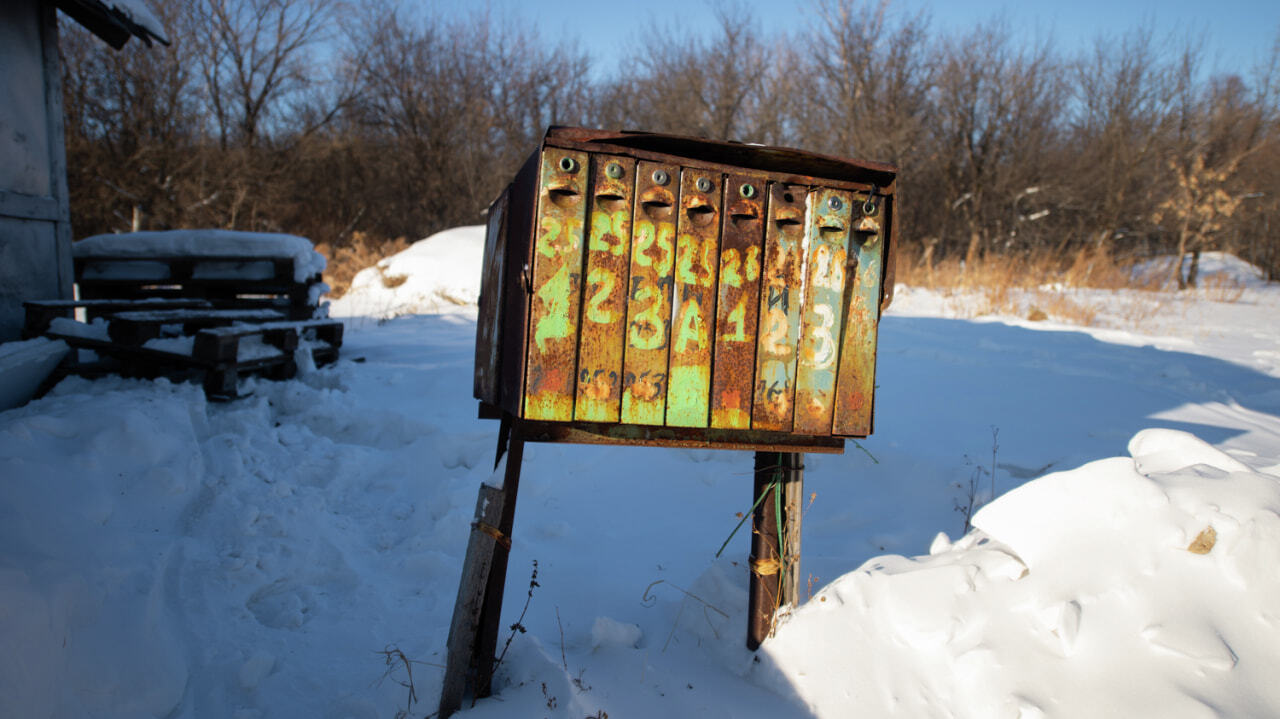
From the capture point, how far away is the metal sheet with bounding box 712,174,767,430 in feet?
6.47

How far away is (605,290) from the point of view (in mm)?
1900

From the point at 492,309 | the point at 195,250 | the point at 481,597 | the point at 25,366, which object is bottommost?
the point at 481,597

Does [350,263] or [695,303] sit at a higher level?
[350,263]

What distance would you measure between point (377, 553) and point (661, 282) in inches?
90.2

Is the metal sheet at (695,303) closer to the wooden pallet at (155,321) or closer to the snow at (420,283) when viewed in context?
the wooden pallet at (155,321)

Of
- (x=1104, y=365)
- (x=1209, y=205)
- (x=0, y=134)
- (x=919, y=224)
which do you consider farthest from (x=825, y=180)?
(x=919, y=224)

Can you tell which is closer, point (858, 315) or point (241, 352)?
point (858, 315)

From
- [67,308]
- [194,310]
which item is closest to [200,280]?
[194,310]

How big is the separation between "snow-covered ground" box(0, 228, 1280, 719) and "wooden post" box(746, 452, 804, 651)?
8cm

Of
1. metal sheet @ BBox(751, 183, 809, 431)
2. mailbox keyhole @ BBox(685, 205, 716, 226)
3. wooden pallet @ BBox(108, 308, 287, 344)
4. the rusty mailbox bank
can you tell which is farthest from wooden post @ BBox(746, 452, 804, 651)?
wooden pallet @ BBox(108, 308, 287, 344)

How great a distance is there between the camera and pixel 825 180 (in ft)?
6.64

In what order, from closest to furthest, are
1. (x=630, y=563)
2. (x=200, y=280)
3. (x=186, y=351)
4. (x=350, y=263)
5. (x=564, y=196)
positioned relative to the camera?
(x=564, y=196) < (x=630, y=563) < (x=186, y=351) < (x=200, y=280) < (x=350, y=263)

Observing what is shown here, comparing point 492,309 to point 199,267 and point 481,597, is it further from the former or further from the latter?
point 199,267

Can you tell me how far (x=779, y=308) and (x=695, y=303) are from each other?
27 cm
